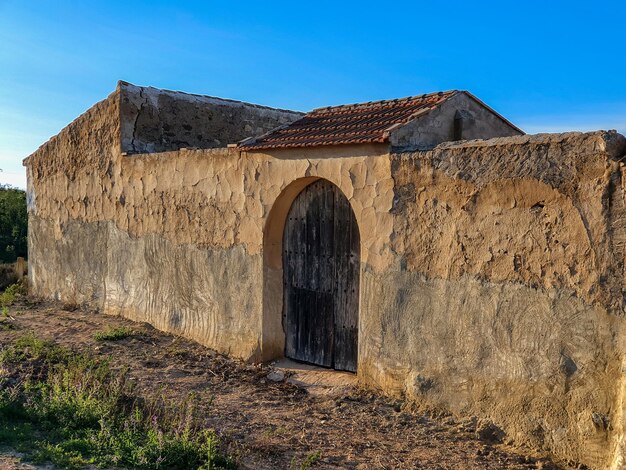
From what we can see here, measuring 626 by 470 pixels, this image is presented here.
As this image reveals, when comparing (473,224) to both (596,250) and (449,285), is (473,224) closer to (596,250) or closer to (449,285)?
(449,285)

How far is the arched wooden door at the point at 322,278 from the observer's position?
20.6ft

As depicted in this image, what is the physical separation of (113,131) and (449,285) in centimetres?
631

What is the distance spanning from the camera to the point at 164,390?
6.05 metres

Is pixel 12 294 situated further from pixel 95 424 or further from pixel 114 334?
pixel 95 424

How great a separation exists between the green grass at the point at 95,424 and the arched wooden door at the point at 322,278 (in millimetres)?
1687

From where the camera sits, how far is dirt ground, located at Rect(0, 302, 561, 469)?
456 centimetres

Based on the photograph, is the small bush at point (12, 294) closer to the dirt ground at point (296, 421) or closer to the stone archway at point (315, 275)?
the dirt ground at point (296, 421)

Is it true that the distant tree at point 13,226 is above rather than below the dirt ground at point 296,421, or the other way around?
above

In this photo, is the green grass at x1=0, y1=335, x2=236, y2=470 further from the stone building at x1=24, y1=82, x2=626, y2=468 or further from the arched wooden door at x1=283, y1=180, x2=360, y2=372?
the stone building at x1=24, y1=82, x2=626, y2=468

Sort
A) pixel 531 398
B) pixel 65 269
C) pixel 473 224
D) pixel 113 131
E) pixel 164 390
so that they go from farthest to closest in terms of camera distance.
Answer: pixel 65 269, pixel 113 131, pixel 164 390, pixel 473 224, pixel 531 398

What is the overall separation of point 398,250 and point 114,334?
4.46 meters

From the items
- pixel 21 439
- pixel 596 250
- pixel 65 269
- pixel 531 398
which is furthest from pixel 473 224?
pixel 65 269

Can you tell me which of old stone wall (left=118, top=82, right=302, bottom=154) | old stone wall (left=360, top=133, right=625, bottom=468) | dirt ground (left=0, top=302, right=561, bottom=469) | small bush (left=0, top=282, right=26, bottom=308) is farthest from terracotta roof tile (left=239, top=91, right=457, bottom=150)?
small bush (left=0, top=282, right=26, bottom=308)

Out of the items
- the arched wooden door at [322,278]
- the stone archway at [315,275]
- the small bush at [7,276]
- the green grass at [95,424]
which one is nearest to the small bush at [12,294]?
the small bush at [7,276]
